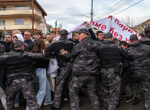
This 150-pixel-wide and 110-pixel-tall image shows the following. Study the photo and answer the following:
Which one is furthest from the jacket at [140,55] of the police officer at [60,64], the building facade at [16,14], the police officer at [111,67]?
the building facade at [16,14]

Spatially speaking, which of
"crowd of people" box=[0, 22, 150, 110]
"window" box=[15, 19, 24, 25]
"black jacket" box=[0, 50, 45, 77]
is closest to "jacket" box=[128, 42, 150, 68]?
"crowd of people" box=[0, 22, 150, 110]

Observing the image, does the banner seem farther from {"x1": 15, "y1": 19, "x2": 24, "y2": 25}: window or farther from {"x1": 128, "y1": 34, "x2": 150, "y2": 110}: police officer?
{"x1": 15, "y1": 19, "x2": 24, "y2": 25}: window

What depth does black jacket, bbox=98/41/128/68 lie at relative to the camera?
3162 mm

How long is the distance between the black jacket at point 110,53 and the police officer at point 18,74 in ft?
5.70

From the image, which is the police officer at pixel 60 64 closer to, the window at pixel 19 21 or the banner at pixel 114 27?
the banner at pixel 114 27

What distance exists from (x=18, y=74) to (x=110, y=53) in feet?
7.09

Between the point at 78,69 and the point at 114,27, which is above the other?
the point at 114,27

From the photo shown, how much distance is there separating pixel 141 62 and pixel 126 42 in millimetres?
1154

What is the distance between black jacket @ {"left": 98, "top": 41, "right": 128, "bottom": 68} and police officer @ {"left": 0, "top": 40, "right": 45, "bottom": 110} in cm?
174

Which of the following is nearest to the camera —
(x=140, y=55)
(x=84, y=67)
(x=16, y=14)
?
(x=84, y=67)

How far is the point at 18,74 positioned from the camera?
2719 mm

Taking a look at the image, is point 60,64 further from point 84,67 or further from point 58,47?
point 84,67

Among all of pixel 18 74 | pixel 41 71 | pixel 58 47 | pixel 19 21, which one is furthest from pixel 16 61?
pixel 19 21

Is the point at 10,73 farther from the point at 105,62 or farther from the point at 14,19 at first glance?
the point at 14,19
